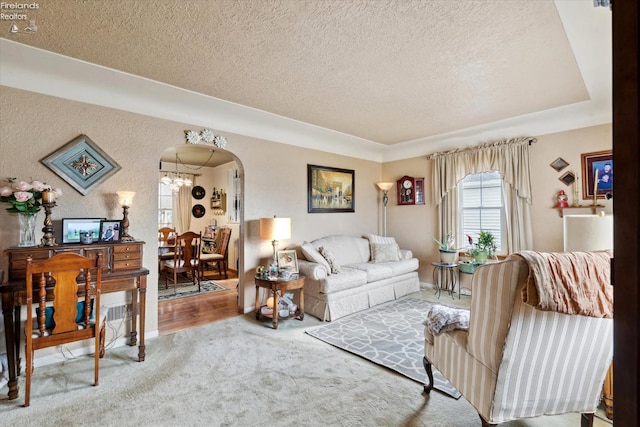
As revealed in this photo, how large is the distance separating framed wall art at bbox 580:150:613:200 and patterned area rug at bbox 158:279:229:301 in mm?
5688

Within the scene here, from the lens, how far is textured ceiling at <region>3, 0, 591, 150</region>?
1.98 metres

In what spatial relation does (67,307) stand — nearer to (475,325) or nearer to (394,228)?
(475,325)

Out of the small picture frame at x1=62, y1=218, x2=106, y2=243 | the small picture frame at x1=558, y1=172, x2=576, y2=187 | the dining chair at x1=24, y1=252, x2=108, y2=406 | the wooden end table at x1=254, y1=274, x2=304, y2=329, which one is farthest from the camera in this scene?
the small picture frame at x1=558, y1=172, x2=576, y2=187

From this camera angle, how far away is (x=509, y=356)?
4.81ft

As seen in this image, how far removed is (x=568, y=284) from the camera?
4.46 ft

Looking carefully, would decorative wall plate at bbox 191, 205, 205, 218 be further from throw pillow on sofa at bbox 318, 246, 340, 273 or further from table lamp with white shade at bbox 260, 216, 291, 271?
throw pillow on sofa at bbox 318, 246, 340, 273

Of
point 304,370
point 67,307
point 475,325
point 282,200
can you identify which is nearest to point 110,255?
point 67,307

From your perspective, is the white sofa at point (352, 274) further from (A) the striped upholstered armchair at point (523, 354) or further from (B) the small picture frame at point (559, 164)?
(B) the small picture frame at point (559, 164)

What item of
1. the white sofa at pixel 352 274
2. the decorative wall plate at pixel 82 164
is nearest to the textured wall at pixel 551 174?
the white sofa at pixel 352 274

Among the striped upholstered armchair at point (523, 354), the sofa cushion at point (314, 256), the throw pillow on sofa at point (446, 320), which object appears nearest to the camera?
the striped upholstered armchair at point (523, 354)

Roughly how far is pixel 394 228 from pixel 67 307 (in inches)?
202

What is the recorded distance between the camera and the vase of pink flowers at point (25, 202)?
235 cm
